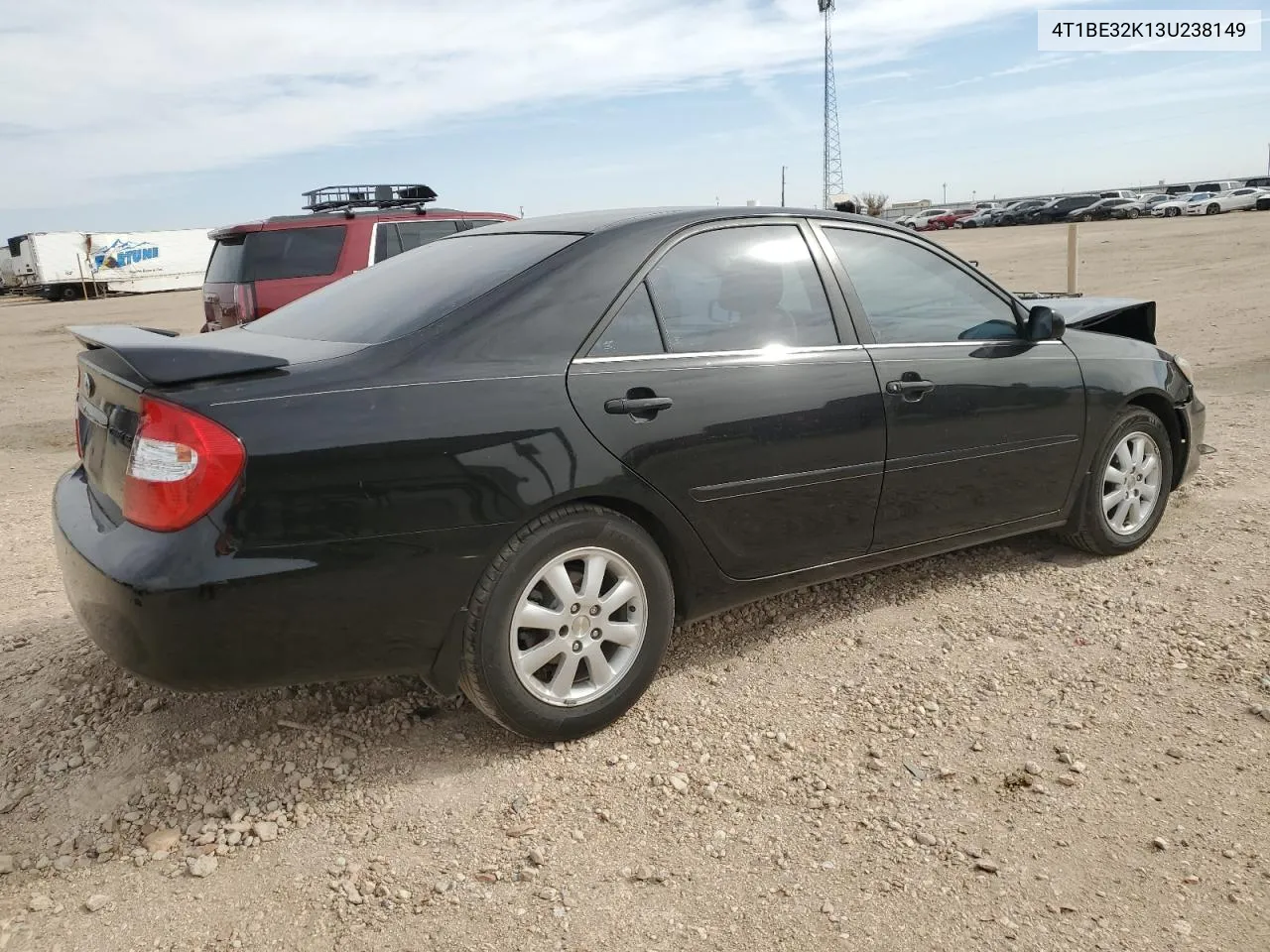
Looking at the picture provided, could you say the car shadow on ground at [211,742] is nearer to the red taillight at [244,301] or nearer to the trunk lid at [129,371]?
the trunk lid at [129,371]

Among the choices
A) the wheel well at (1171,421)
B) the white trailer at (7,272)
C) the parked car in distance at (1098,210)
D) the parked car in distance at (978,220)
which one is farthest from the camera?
the parked car in distance at (978,220)

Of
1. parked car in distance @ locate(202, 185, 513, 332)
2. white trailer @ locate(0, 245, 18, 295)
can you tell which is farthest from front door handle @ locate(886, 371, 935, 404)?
white trailer @ locate(0, 245, 18, 295)

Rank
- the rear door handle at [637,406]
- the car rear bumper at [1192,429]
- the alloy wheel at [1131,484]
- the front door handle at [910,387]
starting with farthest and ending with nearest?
the car rear bumper at [1192,429] < the alloy wheel at [1131,484] < the front door handle at [910,387] < the rear door handle at [637,406]

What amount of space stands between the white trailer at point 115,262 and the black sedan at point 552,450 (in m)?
39.9

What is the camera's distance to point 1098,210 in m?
52.4

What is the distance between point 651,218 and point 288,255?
618cm

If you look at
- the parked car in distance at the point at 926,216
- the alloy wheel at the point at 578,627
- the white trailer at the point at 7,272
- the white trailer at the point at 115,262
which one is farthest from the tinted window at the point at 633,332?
the parked car in distance at the point at 926,216

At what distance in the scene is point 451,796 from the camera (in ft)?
9.28

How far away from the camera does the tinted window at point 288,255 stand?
8.64m

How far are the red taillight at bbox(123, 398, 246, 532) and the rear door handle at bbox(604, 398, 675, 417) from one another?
1039 mm

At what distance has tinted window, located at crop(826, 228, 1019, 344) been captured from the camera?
3.76 metres

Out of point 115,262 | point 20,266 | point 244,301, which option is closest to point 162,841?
point 244,301

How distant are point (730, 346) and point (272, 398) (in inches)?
57.8

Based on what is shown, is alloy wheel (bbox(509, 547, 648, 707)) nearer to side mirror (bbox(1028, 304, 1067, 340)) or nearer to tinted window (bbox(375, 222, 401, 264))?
side mirror (bbox(1028, 304, 1067, 340))
